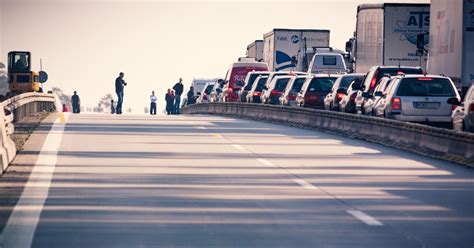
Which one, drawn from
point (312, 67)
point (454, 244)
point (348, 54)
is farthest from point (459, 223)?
point (348, 54)

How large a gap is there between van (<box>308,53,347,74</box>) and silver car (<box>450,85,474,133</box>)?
29.2m

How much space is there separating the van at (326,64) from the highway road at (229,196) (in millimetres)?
30749

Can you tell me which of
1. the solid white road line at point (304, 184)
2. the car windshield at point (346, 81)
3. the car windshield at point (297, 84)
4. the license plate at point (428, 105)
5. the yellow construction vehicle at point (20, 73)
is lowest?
the yellow construction vehicle at point (20, 73)

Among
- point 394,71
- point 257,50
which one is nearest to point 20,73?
point 257,50

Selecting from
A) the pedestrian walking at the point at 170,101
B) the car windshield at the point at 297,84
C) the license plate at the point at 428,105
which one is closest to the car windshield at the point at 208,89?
the pedestrian walking at the point at 170,101

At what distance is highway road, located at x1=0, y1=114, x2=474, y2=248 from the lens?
1213 centimetres

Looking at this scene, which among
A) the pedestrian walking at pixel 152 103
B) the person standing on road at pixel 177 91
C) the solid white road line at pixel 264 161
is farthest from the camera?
the pedestrian walking at pixel 152 103

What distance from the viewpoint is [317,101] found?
45.3 metres

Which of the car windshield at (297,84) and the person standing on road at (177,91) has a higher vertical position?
the car windshield at (297,84)

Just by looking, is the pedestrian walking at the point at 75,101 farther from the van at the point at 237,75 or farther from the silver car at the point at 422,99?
the silver car at the point at 422,99

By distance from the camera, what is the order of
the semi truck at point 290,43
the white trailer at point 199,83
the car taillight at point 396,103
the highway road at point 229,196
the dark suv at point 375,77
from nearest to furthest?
A: the highway road at point 229,196
the car taillight at point 396,103
the dark suv at point 375,77
the semi truck at point 290,43
the white trailer at point 199,83

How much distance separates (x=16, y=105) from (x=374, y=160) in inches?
534

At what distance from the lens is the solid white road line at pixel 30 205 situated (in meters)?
12.0

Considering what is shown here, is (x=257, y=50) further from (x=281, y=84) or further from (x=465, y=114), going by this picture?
(x=465, y=114)
